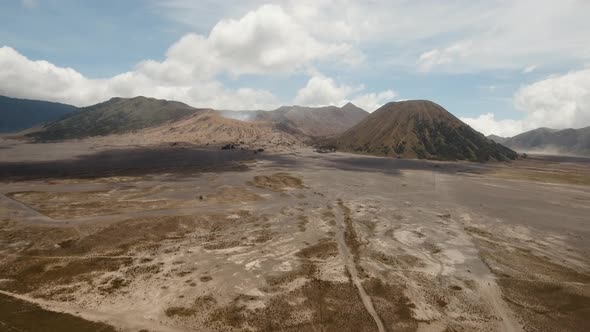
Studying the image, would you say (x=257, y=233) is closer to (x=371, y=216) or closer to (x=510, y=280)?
(x=371, y=216)

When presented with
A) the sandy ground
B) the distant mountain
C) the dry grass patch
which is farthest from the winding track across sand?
the distant mountain

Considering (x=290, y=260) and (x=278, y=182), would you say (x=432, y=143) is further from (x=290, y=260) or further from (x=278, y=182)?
(x=290, y=260)

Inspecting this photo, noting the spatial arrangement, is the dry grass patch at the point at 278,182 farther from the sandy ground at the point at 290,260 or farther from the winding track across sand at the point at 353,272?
the winding track across sand at the point at 353,272

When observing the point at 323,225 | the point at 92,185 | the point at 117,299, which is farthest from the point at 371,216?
the point at 92,185

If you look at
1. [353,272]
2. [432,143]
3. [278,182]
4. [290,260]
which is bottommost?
[353,272]

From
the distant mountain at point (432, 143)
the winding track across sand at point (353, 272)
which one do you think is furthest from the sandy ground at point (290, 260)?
the distant mountain at point (432, 143)

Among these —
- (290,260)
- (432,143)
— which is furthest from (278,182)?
(432,143)
